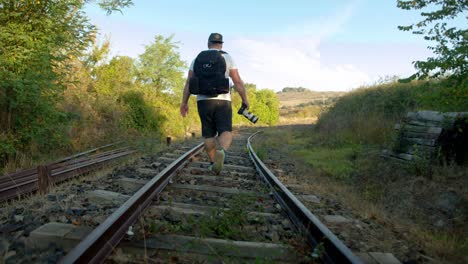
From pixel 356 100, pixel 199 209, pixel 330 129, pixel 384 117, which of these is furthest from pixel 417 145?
pixel 356 100

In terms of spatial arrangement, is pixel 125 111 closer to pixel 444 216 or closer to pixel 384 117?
pixel 384 117

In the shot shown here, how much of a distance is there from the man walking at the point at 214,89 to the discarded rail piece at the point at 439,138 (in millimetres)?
3634

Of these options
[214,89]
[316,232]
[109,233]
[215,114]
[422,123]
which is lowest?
[316,232]

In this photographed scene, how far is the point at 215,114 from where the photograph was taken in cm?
518

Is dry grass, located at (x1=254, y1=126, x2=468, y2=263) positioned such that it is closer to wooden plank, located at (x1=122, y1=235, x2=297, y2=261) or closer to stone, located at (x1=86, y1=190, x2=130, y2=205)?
wooden plank, located at (x1=122, y1=235, x2=297, y2=261)

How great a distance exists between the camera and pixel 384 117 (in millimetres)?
12875

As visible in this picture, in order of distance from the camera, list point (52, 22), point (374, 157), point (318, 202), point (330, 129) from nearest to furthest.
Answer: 1. point (318, 202)
2. point (52, 22)
3. point (374, 157)
4. point (330, 129)

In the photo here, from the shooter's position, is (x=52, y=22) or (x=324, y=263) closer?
(x=324, y=263)

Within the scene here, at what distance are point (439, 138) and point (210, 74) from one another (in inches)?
174

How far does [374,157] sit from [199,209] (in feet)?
20.2

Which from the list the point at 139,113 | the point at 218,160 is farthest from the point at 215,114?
the point at 139,113

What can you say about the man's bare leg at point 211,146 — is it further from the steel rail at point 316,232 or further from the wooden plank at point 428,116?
the wooden plank at point 428,116

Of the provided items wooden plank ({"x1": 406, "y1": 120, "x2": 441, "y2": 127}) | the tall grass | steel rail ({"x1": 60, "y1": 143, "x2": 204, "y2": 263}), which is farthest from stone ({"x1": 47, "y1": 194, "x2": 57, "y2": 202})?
wooden plank ({"x1": 406, "y1": 120, "x2": 441, "y2": 127})

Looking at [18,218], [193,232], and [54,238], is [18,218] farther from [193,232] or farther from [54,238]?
[193,232]
